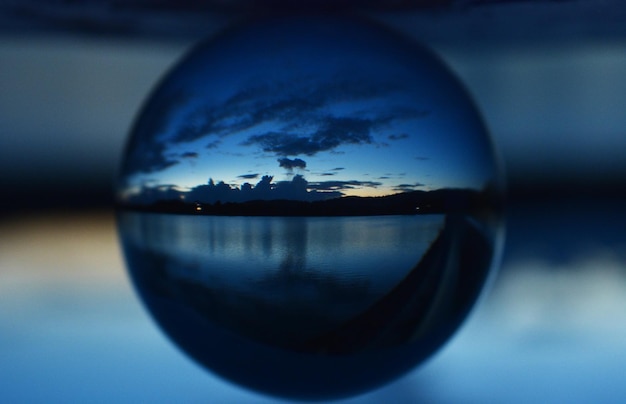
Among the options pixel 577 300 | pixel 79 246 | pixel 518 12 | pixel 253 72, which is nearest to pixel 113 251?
pixel 79 246

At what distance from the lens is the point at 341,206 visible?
24.5 inches

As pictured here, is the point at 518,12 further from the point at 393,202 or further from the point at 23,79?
the point at 23,79

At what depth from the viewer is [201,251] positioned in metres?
0.64

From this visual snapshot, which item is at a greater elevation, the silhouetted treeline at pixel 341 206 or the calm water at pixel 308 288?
the silhouetted treeline at pixel 341 206

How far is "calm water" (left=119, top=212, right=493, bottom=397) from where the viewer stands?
2.04 feet

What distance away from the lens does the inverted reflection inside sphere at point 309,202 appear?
2.03 feet

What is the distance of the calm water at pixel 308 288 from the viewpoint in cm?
62

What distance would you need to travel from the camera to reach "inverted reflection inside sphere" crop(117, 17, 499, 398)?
2.03 ft

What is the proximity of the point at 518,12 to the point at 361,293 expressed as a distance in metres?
0.60

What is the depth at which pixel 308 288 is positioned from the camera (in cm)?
62

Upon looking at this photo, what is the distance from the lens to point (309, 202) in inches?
24.3

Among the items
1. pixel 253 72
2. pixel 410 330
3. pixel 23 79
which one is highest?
pixel 23 79

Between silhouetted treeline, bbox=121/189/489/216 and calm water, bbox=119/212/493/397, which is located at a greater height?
silhouetted treeline, bbox=121/189/489/216

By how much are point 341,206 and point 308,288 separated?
0.08 metres
